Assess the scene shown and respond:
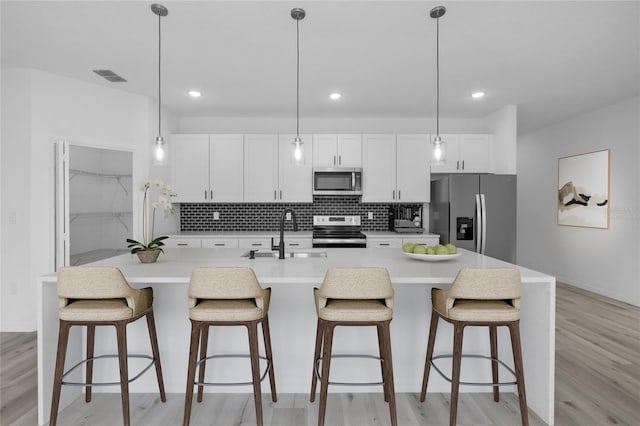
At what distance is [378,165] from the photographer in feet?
16.4

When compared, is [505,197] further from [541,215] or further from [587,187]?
[541,215]

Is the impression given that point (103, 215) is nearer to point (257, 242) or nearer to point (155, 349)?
point (257, 242)

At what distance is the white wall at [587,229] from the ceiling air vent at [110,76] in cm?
608

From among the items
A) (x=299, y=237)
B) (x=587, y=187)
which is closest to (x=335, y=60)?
(x=299, y=237)

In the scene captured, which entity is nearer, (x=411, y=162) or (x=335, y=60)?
(x=335, y=60)

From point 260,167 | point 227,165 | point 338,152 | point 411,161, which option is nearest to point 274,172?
point 260,167

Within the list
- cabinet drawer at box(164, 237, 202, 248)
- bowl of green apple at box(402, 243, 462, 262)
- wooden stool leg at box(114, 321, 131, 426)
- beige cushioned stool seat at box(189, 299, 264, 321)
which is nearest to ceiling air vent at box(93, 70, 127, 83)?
cabinet drawer at box(164, 237, 202, 248)

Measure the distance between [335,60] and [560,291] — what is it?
15.4 ft

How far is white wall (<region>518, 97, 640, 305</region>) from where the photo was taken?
4.59 metres

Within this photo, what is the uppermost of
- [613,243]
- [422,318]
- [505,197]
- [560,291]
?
[505,197]

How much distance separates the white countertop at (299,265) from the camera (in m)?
2.03

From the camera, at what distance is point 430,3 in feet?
7.73

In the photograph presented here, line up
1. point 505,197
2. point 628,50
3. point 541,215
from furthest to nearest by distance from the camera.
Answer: point 541,215 → point 505,197 → point 628,50

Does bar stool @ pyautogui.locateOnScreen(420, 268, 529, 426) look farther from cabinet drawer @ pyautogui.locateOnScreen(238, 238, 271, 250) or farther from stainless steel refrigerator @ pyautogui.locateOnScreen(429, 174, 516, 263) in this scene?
cabinet drawer @ pyautogui.locateOnScreen(238, 238, 271, 250)
